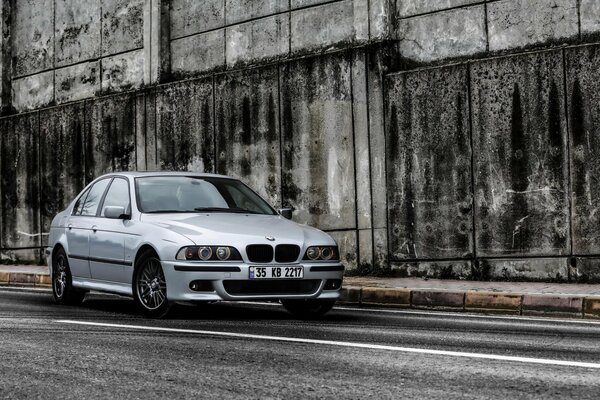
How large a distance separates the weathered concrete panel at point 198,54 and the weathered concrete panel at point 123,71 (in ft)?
2.31

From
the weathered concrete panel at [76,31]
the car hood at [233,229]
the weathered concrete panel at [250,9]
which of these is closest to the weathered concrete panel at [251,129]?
the weathered concrete panel at [250,9]

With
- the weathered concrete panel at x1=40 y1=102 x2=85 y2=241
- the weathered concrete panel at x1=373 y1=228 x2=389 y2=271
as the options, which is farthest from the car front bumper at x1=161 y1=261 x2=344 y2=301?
the weathered concrete panel at x1=40 y1=102 x2=85 y2=241

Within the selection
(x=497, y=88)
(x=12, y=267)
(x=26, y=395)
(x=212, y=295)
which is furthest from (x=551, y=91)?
(x=12, y=267)

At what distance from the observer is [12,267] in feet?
61.1

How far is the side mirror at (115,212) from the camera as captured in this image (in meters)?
9.96

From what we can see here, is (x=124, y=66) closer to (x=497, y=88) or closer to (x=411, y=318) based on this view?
(x=497, y=88)

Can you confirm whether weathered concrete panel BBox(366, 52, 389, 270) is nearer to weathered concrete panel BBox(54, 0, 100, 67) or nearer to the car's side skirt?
the car's side skirt

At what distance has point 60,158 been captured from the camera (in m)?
19.0

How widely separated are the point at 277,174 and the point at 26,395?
1022 cm

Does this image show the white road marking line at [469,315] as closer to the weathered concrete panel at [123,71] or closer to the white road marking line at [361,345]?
the white road marking line at [361,345]

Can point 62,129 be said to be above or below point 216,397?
above

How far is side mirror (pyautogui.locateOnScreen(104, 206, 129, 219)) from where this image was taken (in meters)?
9.96

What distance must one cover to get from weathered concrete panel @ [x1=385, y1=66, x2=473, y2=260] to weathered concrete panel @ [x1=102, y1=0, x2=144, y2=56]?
18.9 feet

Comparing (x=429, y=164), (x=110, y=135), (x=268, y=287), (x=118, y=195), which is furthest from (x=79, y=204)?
(x=110, y=135)
